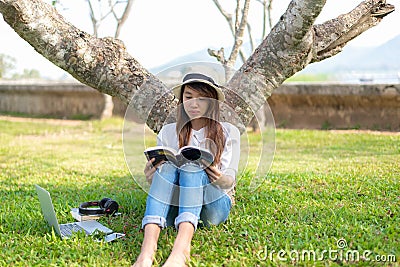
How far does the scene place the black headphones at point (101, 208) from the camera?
338 cm

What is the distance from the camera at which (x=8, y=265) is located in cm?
271

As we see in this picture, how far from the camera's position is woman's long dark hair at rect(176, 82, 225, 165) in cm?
303

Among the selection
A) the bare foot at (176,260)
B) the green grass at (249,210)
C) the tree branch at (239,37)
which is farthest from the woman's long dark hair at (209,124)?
the tree branch at (239,37)

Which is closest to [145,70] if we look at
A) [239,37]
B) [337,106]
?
[239,37]

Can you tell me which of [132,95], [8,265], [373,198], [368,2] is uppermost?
[368,2]

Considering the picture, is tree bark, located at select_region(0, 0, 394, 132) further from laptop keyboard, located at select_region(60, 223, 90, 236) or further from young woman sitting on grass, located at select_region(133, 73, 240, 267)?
laptop keyboard, located at select_region(60, 223, 90, 236)

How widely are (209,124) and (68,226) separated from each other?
1083mm

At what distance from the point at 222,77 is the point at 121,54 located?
2.82 feet

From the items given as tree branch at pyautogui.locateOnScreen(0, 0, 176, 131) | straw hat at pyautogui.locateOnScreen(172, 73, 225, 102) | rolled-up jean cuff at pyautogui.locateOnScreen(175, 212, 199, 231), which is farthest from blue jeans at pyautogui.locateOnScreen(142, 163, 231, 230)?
tree branch at pyautogui.locateOnScreen(0, 0, 176, 131)

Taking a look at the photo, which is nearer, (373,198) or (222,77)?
(222,77)

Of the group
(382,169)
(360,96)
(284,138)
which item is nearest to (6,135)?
(284,138)

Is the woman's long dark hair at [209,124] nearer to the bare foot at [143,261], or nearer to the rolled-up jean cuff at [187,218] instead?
the rolled-up jean cuff at [187,218]

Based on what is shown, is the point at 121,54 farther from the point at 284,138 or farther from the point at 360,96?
the point at 360,96

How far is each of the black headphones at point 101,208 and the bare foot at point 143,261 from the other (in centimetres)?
87
